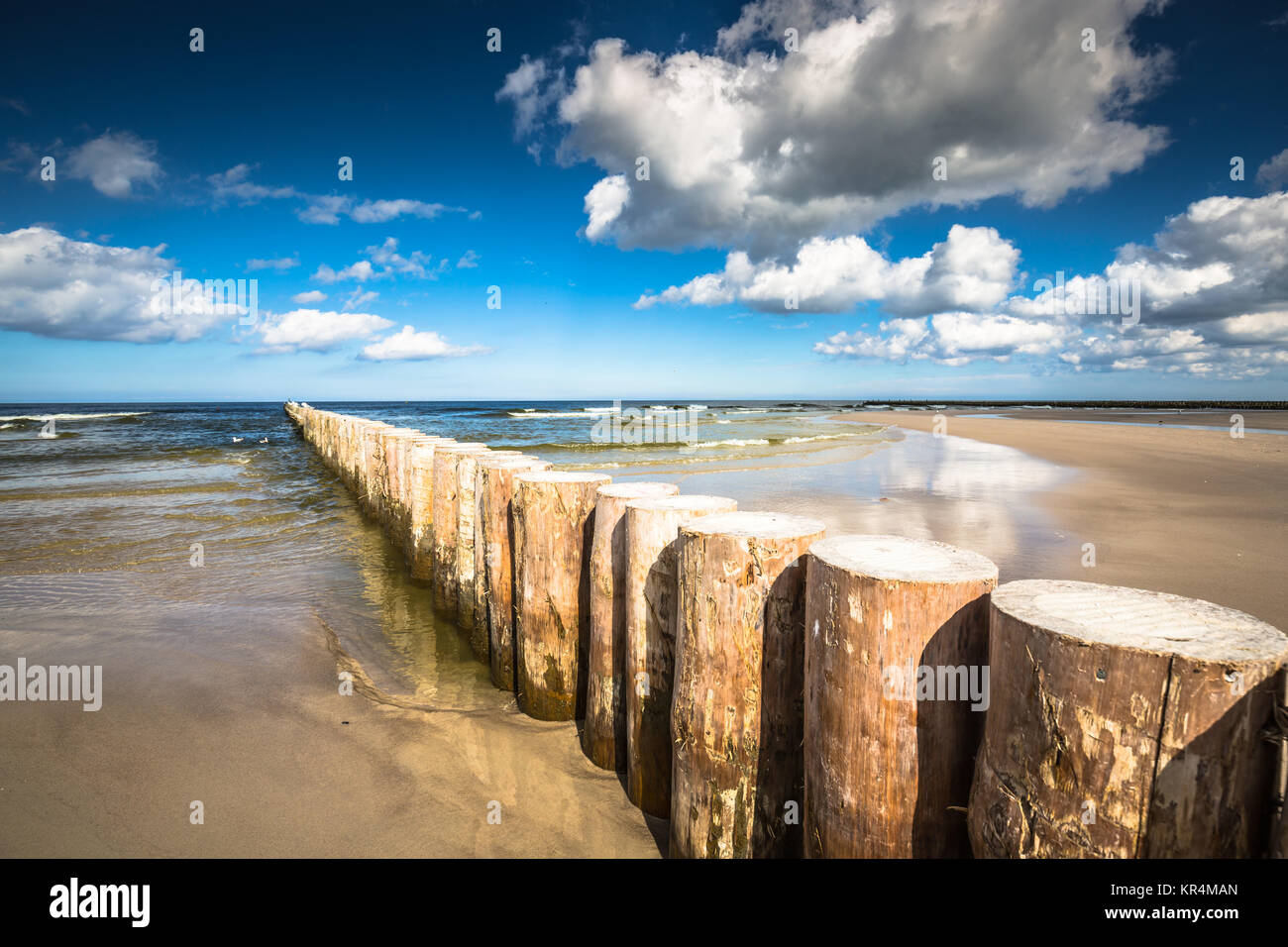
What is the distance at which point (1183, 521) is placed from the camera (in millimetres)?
8617

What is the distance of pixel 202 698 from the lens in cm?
435

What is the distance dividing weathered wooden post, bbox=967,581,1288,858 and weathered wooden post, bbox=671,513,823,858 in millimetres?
845

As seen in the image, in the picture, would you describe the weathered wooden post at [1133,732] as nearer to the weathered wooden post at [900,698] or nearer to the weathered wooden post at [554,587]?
the weathered wooden post at [900,698]

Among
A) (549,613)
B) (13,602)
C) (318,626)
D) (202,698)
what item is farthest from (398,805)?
(13,602)

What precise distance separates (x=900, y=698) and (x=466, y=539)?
4.43 m

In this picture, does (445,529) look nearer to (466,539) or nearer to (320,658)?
(466,539)

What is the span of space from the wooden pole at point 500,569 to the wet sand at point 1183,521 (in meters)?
4.89

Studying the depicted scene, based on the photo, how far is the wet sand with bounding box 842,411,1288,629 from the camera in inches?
237

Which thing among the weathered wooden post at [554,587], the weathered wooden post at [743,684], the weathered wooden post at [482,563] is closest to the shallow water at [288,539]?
the weathered wooden post at [482,563]

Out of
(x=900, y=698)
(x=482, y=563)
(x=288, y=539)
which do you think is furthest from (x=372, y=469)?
(x=900, y=698)

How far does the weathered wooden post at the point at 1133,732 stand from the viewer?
146 cm
